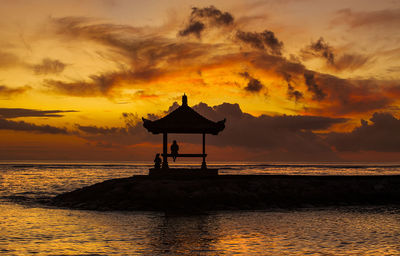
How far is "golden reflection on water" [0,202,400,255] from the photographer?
50.3 feet

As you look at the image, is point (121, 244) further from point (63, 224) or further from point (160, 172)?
point (160, 172)

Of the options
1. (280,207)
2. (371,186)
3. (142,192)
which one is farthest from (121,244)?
(371,186)

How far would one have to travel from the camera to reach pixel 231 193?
94.2ft

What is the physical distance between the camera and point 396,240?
17.1 m

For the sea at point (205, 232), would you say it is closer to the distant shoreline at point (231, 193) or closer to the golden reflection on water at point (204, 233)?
the golden reflection on water at point (204, 233)

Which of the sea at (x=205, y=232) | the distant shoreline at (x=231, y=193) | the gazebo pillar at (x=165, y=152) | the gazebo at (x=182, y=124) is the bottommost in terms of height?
the sea at (x=205, y=232)

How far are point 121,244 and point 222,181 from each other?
1439 centimetres

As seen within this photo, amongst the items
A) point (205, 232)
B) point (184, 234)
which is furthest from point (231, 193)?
point (184, 234)

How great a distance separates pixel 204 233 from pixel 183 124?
1353 centimetres

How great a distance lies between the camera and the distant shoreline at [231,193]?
27719 mm

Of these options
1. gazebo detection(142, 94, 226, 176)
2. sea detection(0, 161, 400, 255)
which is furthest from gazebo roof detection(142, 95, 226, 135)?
sea detection(0, 161, 400, 255)

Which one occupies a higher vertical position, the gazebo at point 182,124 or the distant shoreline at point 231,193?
the gazebo at point 182,124

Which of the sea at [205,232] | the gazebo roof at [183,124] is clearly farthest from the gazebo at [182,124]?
the sea at [205,232]

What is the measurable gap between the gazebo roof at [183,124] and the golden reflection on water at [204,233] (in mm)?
7701
